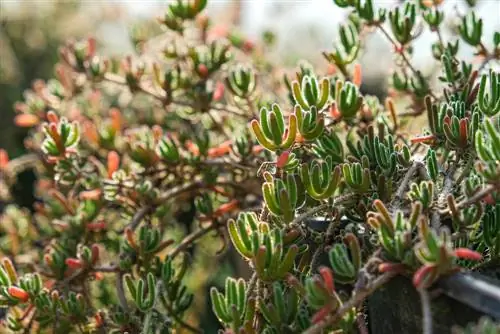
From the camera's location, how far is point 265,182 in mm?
850

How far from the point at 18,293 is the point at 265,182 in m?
0.44

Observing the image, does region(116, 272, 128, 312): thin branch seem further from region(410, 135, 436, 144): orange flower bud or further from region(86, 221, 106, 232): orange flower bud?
region(410, 135, 436, 144): orange flower bud

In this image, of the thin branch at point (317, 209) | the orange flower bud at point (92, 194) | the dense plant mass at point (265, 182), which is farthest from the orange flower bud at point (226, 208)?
the thin branch at point (317, 209)

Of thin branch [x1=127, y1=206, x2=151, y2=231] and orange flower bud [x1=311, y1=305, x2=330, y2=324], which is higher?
thin branch [x1=127, y1=206, x2=151, y2=231]

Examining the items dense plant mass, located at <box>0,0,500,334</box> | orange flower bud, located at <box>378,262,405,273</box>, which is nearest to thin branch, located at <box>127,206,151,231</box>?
dense plant mass, located at <box>0,0,500,334</box>

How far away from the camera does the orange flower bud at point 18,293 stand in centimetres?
104

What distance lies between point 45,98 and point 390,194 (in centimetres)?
98

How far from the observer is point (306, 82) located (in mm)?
943

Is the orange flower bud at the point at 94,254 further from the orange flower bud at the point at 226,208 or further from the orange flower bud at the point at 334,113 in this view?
the orange flower bud at the point at 334,113

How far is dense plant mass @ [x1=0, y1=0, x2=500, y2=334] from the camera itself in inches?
30.5

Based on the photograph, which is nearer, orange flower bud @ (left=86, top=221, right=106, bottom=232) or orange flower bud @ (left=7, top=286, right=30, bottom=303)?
orange flower bud @ (left=7, top=286, right=30, bottom=303)

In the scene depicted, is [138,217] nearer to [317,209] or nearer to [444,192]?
[317,209]

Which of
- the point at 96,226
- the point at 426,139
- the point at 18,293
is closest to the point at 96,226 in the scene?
the point at 96,226

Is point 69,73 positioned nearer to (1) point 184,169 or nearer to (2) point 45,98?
(2) point 45,98
